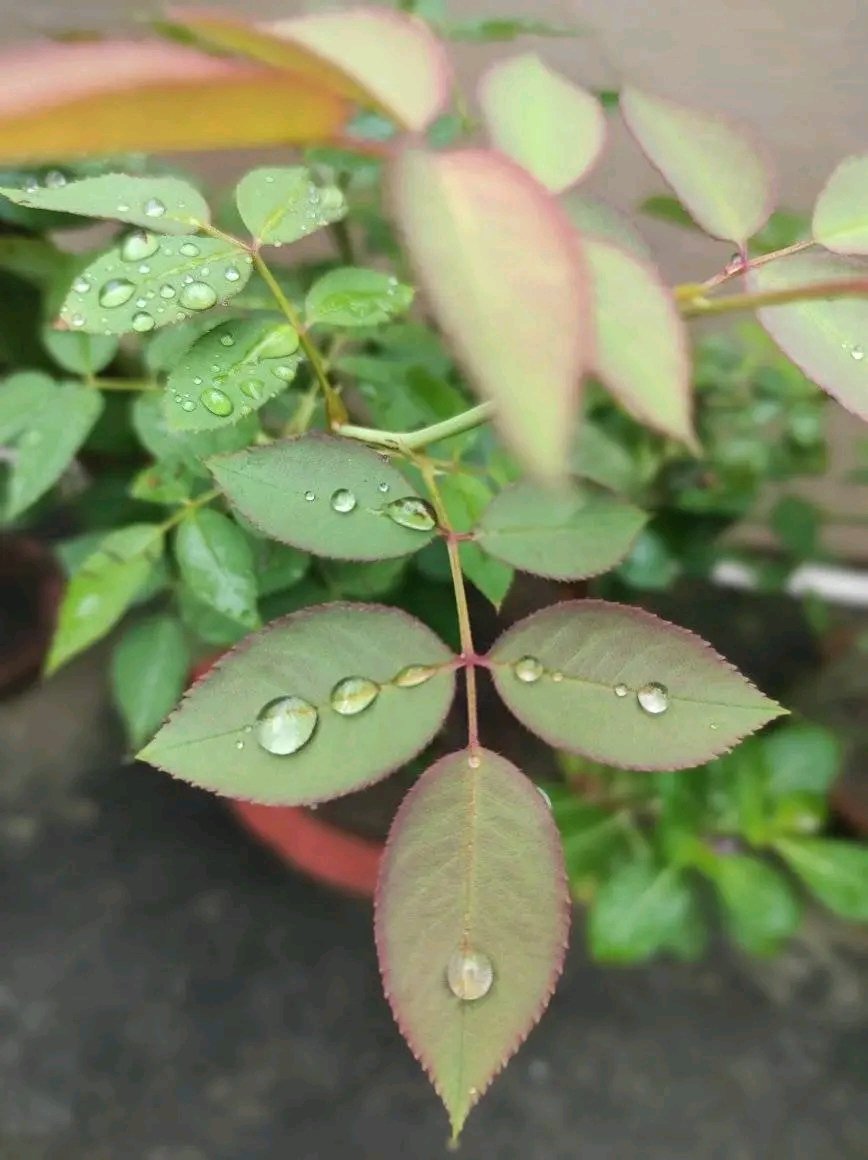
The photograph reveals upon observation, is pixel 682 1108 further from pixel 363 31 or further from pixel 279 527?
pixel 363 31

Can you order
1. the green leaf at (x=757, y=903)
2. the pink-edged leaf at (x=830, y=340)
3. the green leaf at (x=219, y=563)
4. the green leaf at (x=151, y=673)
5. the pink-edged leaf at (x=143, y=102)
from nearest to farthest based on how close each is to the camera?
1. the pink-edged leaf at (x=143, y=102)
2. the pink-edged leaf at (x=830, y=340)
3. the green leaf at (x=219, y=563)
4. the green leaf at (x=151, y=673)
5. the green leaf at (x=757, y=903)

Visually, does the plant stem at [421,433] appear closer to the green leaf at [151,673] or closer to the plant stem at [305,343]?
the plant stem at [305,343]

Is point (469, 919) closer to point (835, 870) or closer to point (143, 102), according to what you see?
point (143, 102)

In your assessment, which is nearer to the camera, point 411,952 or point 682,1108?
point 411,952

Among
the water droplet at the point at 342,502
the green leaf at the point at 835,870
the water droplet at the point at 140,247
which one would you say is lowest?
the green leaf at the point at 835,870

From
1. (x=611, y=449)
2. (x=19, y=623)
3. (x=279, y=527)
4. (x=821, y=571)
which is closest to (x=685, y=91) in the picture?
(x=611, y=449)

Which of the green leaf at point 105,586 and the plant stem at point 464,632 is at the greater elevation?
the plant stem at point 464,632

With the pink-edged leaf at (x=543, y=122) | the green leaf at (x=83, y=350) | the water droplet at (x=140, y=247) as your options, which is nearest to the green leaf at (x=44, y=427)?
the green leaf at (x=83, y=350)
